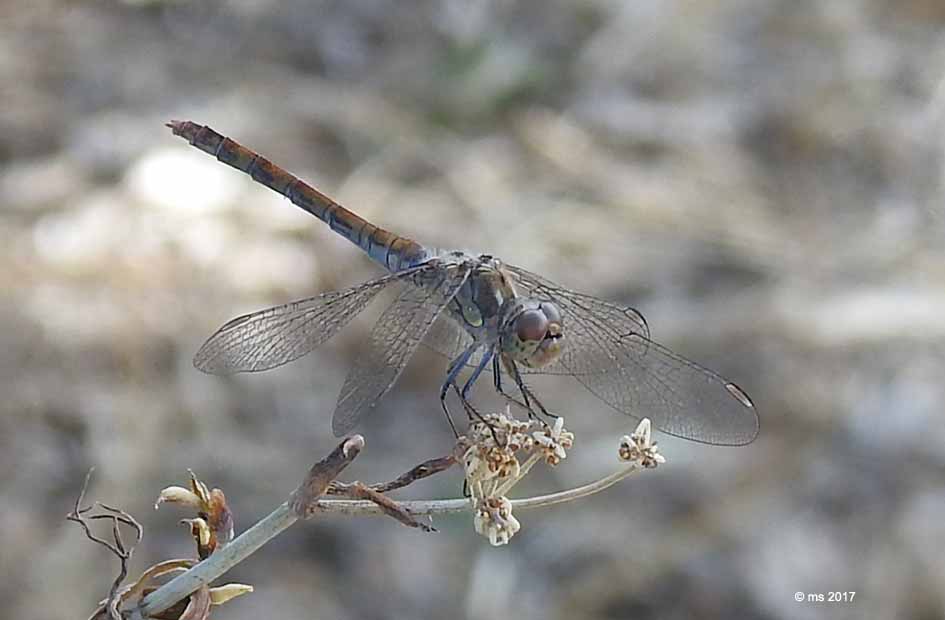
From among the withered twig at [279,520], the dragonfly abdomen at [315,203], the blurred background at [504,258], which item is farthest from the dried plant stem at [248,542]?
the blurred background at [504,258]

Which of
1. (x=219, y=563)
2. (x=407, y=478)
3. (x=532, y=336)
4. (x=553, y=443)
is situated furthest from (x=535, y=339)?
(x=219, y=563)

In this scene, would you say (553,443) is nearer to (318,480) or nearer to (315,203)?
(318,480)

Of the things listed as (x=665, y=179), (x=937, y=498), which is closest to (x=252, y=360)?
(x=937, y=498)

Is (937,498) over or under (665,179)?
under

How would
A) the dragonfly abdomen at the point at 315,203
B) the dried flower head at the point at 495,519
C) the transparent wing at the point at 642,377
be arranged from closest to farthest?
the dried flower head at the point at 495,519, the transparent wing at the point at 642,377, the dragonfly abdomen at the point at 315,203

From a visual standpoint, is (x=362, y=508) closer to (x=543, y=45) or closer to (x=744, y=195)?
(x=744, y=195)

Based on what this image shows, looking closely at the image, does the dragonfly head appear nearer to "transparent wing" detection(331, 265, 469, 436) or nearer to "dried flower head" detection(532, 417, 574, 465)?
"transparent wing" detection(331, 265, 469, 436)

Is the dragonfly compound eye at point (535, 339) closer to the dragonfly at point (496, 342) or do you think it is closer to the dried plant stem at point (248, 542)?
the dragonfly at point (496, 342)
